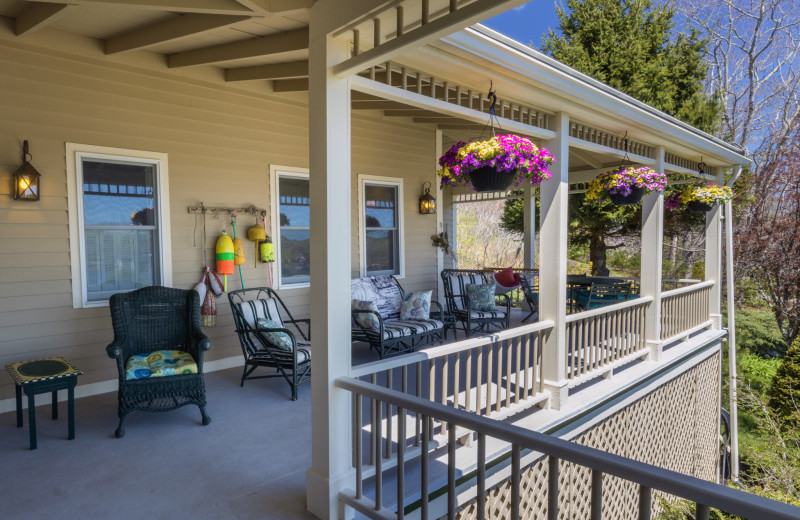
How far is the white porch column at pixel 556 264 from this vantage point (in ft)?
12.7

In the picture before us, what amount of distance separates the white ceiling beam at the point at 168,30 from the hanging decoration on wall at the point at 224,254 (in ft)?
5.92

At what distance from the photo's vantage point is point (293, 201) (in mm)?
5473

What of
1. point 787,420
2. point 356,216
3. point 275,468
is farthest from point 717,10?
point 275,468

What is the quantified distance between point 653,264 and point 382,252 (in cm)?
329

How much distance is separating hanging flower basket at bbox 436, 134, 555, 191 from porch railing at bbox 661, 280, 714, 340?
348 centimetres

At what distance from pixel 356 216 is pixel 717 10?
15912 mm

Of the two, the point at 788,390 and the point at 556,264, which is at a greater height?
the point at 556,264

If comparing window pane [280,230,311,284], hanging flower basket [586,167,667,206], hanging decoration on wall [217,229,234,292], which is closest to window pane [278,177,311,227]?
window pane [280,230,311,284]

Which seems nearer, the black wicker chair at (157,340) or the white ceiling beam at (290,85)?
the black wicker chair at (157,340)

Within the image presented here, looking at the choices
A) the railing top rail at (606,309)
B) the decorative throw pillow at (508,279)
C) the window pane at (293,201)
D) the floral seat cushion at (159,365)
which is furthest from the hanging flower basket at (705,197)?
the floral seat cushion at (159,365)

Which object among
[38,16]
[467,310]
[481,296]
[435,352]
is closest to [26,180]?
[38,16]

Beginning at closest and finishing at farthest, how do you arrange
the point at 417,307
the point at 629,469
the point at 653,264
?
the point at 629,469, the point at 653,264, the point at 417,307

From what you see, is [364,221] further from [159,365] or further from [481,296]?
[159,365]

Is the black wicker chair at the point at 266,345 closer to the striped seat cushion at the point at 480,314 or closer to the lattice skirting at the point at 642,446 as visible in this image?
the lattice skirting at the point at 642,446
